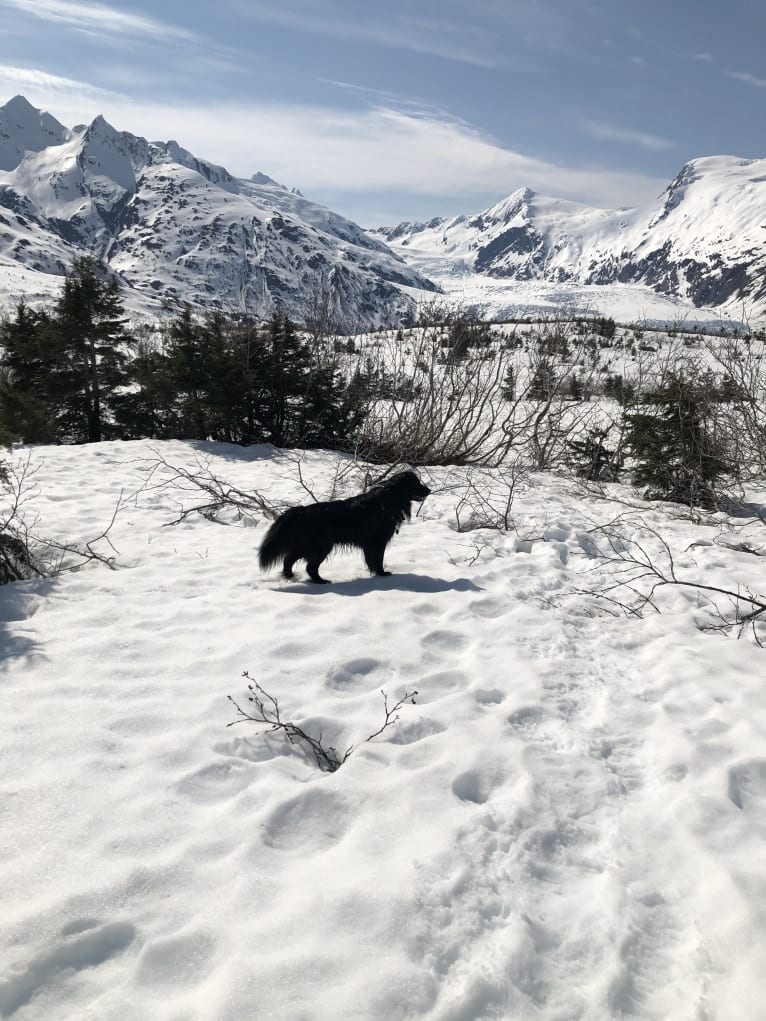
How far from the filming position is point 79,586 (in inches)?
165

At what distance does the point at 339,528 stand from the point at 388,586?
66cm

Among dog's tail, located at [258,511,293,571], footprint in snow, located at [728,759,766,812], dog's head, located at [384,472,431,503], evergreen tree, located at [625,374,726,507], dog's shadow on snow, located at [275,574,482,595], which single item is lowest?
dog's shadow on snow, located at [275,574,482,595]

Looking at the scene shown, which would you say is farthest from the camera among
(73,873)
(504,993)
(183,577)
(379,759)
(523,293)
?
(523,293)

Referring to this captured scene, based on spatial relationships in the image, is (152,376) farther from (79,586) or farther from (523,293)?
(523,293)

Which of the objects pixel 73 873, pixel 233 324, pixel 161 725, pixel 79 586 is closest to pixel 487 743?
pixel 161 725

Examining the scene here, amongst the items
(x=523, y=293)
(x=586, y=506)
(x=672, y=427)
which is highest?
(x=523, y=293)

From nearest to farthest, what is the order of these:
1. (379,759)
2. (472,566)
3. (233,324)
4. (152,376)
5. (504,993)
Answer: (504,993), (379,759), (472,566), (152,376), (233,324)

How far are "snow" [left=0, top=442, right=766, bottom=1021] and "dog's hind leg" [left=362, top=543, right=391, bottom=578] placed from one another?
56 centimetres

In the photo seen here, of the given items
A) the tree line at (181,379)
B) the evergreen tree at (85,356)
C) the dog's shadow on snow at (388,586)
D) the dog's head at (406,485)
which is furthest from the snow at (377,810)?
the evergreen tree at (85,356)

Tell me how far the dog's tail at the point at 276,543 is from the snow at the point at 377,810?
32 centimetres

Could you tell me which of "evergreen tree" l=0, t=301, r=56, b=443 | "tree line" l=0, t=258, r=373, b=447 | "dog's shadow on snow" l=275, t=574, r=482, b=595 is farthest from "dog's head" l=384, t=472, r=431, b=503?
"evergreen tree" l=0, t=301, r=56, b=443

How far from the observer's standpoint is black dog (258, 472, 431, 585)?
15.3ft

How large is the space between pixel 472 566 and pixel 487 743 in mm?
2502

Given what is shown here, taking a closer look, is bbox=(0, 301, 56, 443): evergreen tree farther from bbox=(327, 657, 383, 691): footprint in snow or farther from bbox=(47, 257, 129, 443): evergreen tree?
bbox=(327, 657, 383, 691): footprint in snow
